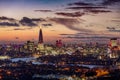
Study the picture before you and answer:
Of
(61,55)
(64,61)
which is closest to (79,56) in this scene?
(61,55)

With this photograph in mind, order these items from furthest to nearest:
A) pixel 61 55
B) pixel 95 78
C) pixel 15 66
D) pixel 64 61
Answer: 1. pixel 61 55
2. pixel 64 61
3. pixel 15 66
4. pixel 95 78

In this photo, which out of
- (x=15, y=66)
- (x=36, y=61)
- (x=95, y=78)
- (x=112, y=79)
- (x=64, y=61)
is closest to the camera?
(x=112, y=79)

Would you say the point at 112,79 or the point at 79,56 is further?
the point at 79,56

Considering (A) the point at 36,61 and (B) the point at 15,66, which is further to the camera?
(A) the point at 36,61

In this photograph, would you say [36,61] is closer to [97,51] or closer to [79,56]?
[79,56]

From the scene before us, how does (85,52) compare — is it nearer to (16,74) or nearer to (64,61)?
(64,61)

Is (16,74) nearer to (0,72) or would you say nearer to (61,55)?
(0,72)

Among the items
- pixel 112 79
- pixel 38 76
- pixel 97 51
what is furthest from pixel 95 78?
pixel 97 51

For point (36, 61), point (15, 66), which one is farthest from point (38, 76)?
point (36, 61)
